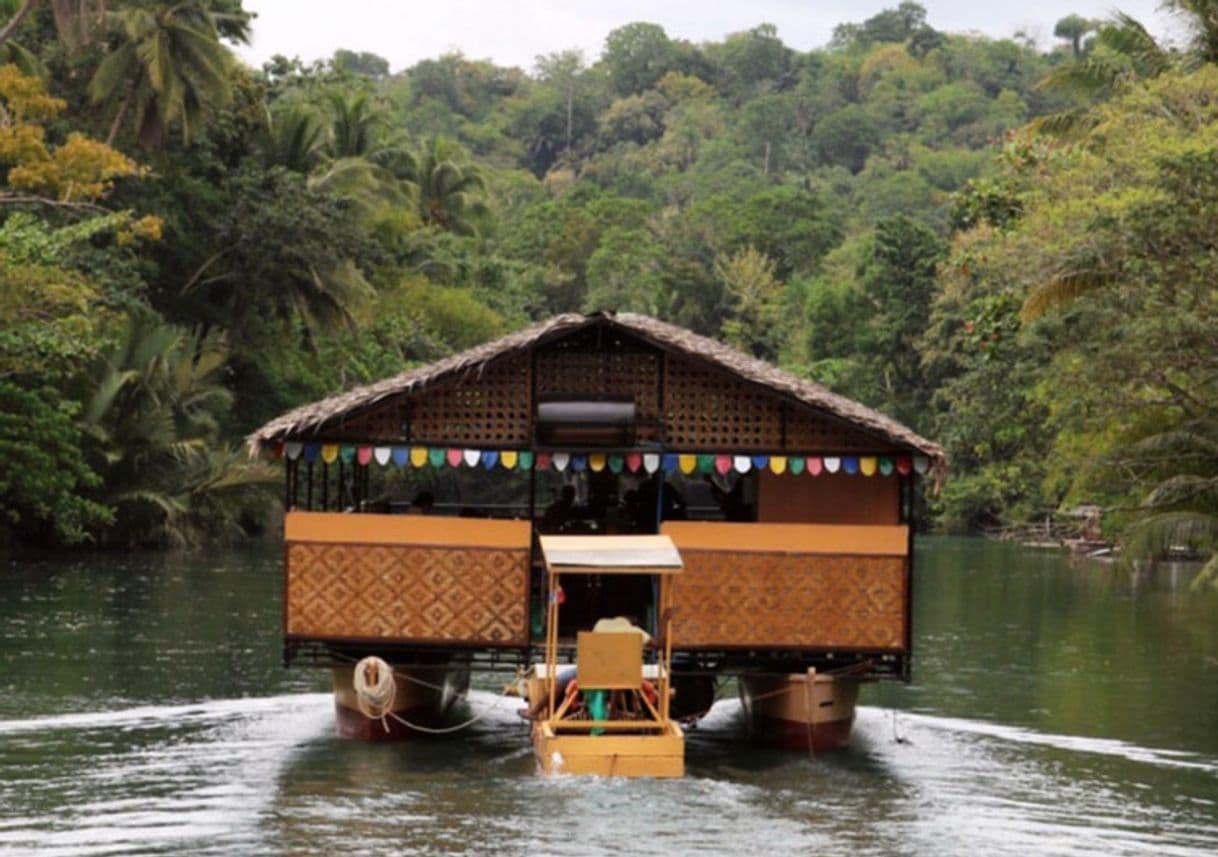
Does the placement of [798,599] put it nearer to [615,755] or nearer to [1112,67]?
[615,755]

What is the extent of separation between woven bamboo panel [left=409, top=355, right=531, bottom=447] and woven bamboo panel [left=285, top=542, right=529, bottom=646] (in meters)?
0.96

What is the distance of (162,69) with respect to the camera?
140 feet

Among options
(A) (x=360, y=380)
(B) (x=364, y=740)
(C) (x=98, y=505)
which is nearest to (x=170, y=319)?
(A) (x=360, y=380)

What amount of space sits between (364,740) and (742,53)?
12140cm

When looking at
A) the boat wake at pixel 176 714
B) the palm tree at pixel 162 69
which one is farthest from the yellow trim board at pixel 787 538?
the palm tree at pixel 162 69

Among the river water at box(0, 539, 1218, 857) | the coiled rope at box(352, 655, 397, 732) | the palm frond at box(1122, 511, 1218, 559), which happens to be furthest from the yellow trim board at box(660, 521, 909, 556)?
the palm frond at box(1122, 511, 1218, 559)

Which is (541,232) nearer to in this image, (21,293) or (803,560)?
(21,293)

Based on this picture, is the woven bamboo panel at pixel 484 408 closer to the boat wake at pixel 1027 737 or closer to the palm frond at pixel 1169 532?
the boat wake at pixel 1027 737

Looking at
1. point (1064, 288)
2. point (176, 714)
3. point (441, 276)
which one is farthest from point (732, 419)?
point (441, 276)

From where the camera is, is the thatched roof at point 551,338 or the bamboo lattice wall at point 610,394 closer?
the thatched roof at point 551,338

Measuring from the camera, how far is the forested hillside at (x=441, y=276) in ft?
99.1

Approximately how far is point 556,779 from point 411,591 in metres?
2.41

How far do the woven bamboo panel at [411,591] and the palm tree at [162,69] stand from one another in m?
25.8

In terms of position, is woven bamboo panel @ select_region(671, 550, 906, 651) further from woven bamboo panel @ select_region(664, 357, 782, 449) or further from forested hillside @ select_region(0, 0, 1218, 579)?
forested hillside @ select_region(0, 0, 1218, 579)
